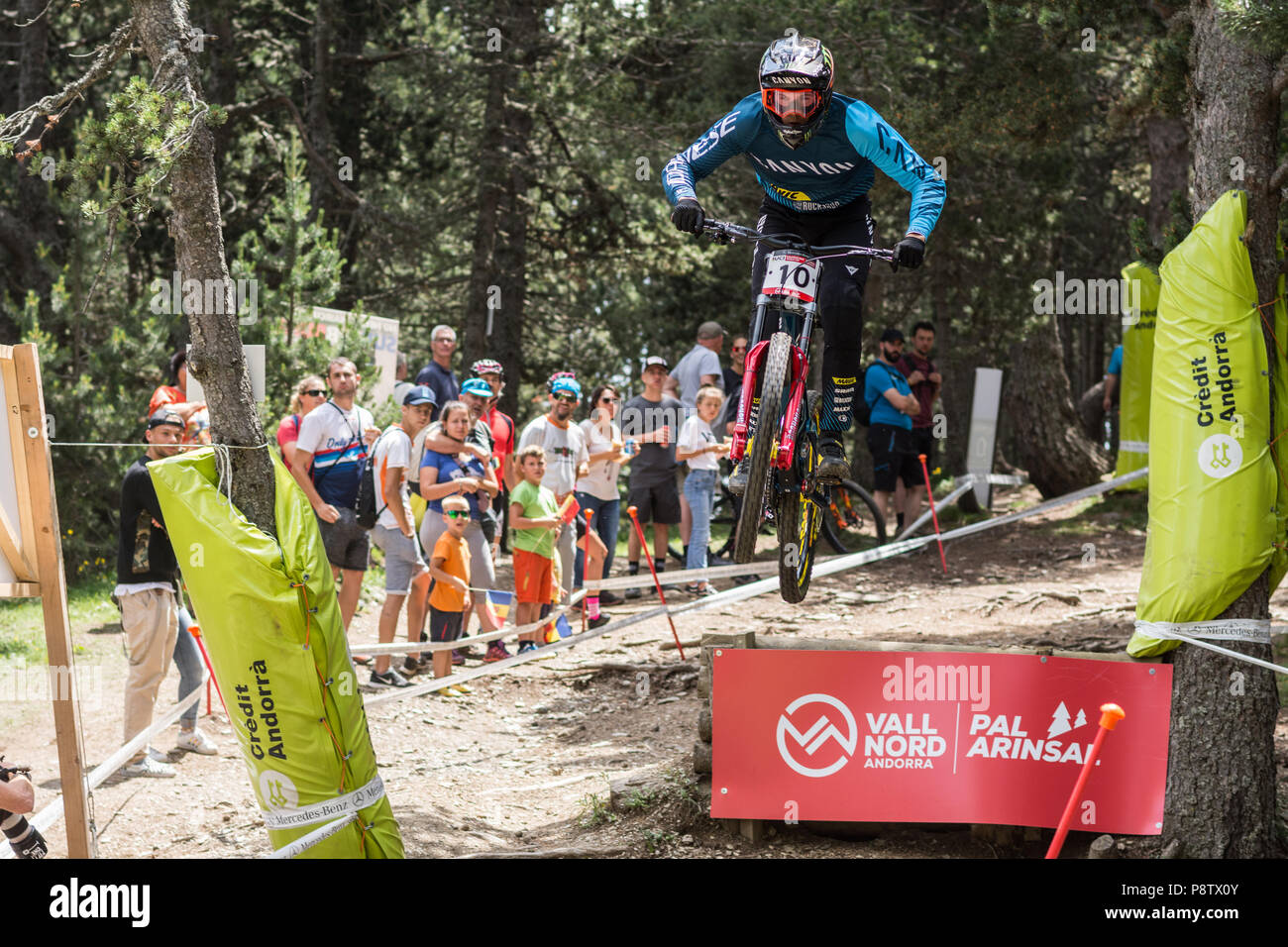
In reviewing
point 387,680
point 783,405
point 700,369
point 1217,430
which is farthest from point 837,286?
point 700,369

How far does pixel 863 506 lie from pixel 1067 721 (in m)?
7.04

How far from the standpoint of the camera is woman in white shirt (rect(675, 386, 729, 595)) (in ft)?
32.5

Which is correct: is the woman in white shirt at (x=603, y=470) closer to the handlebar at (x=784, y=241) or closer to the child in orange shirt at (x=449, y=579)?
the child in orange shirt at (x=449, y=579)

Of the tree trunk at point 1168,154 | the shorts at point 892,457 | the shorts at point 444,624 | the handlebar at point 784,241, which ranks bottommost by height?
the shorts at point 444,624

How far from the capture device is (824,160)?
5.20 m

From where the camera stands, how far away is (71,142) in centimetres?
1614

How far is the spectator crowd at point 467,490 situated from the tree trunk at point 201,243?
5.13ft

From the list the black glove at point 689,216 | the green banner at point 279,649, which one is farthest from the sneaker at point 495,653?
the black glove at point 689,216

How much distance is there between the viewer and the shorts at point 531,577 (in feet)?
30.0

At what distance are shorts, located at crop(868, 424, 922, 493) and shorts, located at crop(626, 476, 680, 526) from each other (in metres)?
2.04

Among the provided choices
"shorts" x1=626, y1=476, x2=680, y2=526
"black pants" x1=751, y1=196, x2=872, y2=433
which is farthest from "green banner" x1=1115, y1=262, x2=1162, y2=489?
"black pants" x1=751, y1=196, x2=872, y2=433

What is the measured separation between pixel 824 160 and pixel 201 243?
8.78 feet

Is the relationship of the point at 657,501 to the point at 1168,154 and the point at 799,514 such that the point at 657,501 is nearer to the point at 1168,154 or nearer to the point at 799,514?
the point at 799,514
